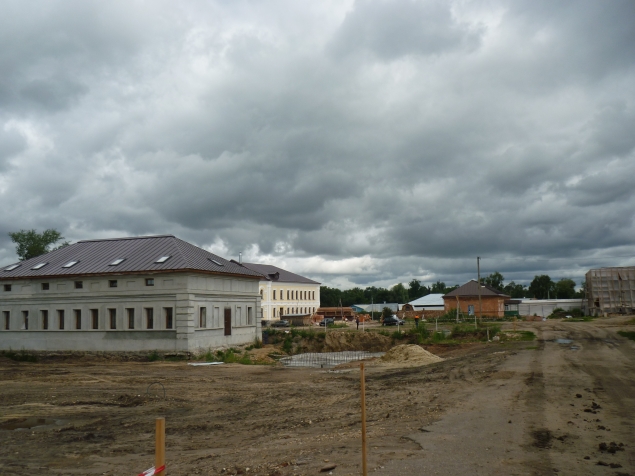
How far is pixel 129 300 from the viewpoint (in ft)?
120

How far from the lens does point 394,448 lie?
421 inches

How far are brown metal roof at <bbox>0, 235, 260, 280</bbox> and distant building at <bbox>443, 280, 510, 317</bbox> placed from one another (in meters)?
43.5

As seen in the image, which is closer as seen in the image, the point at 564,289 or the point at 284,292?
the point at 284,292

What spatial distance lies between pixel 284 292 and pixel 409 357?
58.5 m

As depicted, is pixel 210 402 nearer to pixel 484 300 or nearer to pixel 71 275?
pixel 71 275

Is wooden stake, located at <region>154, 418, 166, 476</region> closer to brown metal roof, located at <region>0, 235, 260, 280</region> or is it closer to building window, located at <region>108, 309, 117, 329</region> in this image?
brown metal roof, located at <region>0, 235, 260, 280</region>

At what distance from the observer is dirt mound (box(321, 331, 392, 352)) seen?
45.8 m

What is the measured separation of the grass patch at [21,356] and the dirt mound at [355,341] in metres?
22.2

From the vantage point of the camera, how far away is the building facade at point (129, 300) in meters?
35.5

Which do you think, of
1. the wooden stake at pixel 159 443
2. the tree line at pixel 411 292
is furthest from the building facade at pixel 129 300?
the tree line at pixel 411 292

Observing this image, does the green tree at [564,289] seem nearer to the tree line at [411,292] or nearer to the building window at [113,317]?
the tree line at [411,292]

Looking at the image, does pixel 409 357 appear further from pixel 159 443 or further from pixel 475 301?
pixel 475 301

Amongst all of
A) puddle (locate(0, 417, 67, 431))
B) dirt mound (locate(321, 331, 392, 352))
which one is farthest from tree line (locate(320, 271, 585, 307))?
puddle (locate(0, 417, 67, 431))

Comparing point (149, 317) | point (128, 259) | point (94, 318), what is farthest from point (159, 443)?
point (128, 259)
